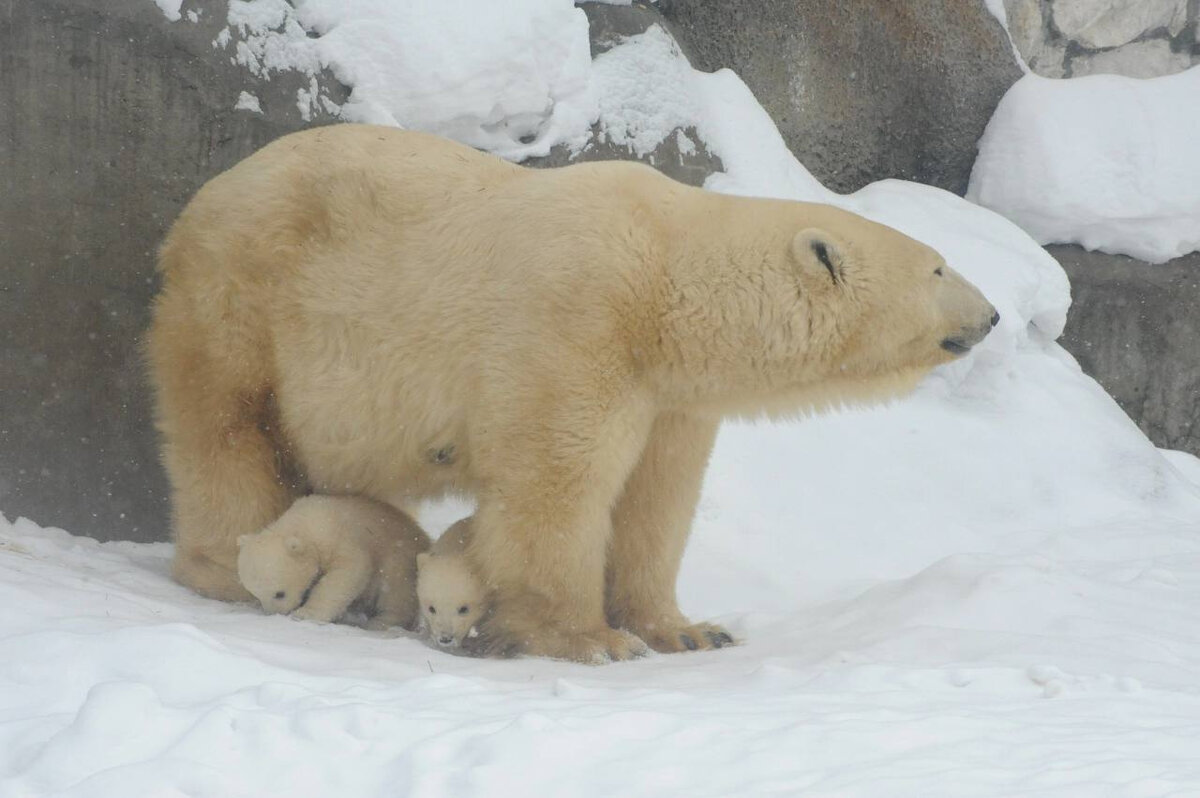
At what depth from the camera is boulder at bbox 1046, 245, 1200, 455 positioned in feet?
31.9

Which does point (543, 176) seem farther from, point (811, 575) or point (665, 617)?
point (811, 575)

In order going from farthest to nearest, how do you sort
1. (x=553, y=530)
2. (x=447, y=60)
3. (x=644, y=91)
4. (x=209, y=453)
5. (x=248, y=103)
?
(x=644, y=91), (x=447, y=60), (x=248, y=103), (x=209, y=453), (x=553, y=530)

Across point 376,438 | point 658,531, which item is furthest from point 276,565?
point 658,531

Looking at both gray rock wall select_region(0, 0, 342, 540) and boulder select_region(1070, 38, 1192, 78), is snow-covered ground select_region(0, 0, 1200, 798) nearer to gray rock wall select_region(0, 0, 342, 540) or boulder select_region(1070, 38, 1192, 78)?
gray rock wall select_region(0, 0, 342, 540)

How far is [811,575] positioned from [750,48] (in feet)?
13.6

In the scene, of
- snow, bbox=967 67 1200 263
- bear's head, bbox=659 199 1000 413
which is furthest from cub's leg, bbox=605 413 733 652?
snow, bbox=967 67 1200 263

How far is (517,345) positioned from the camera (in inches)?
183

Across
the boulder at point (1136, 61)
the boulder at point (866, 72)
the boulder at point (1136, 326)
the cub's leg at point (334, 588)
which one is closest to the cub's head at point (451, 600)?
the cub's leg at point (334, 588)

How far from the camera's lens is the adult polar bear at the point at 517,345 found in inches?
183

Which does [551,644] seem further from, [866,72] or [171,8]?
[866,72]

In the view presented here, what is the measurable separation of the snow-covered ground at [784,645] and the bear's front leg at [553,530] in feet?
0.80

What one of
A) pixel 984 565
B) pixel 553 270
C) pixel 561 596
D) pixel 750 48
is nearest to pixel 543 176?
pixel 553 270

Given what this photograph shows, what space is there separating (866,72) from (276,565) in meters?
6.26

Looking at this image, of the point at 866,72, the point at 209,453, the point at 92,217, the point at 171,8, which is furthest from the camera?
the point at 866,72
